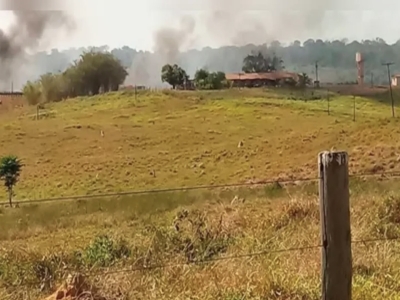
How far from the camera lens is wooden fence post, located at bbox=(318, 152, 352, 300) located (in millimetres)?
1087

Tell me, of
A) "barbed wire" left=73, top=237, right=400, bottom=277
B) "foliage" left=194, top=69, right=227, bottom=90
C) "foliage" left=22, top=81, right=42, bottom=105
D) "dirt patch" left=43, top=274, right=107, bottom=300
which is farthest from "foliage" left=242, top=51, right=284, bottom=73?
"dirt patch" left=43, top=274, right=107, bottom=300

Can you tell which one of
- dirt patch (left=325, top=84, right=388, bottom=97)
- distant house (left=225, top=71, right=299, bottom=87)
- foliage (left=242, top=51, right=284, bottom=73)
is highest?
foliage (left=242, top=51, right=284, bottom=73)

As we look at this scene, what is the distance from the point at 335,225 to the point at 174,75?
1180 centimetres

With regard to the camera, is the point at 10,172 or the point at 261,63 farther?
the point at 261,63

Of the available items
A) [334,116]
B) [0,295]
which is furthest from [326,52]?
[0,295]

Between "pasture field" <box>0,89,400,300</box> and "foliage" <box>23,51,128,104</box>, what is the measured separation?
0.82 meters

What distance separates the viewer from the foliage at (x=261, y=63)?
13516 millimetres

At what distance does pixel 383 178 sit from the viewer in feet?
18.1

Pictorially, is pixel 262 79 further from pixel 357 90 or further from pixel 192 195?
pixel 192 195

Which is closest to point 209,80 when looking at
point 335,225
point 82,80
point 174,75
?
point 174,75

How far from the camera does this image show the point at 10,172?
9.09 meters

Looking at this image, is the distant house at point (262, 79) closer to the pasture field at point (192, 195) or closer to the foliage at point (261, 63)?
the foliage at point (261, 63)

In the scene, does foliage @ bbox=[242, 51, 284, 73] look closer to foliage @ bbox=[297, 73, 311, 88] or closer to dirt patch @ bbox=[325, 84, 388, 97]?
foliage @ bbox=[297, 73, 311, 88]

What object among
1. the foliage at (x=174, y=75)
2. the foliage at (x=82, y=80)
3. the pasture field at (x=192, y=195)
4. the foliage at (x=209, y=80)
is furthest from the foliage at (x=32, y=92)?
the foliage at (x=209, y=80)
